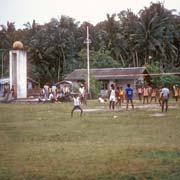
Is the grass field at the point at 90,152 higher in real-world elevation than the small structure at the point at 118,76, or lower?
lower

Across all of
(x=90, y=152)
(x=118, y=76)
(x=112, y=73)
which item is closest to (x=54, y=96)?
(x=118, y=76)

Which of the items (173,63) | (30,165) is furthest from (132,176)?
(173,63)

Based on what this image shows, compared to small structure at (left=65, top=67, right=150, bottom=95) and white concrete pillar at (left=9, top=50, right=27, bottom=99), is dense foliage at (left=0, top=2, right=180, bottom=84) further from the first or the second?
white concrete pillar at (left=9, top=50, right=27, bottom=99)

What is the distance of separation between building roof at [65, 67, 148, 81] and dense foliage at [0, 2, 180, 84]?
3.32 metres

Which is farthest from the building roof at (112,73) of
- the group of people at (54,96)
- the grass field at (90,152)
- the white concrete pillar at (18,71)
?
the grass field at (90,152)

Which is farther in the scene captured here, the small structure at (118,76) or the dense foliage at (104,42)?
the dense foliage at (104,42)

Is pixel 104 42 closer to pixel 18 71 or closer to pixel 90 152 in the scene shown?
pixel 18 71

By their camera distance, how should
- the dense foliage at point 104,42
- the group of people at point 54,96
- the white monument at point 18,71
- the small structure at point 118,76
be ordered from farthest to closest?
the dense foliage at point 104,42
the small structure at point 118,76
the white monument at point 18,71
the group of people at point 54,96

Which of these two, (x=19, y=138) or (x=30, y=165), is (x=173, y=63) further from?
(x=30, y=165)

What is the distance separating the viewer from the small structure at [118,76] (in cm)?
5657

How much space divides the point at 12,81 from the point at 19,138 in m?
29.5

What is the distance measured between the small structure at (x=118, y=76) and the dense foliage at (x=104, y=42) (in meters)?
3.23

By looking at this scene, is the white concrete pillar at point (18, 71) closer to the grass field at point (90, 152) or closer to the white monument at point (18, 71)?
the white monument at point (18, 71)

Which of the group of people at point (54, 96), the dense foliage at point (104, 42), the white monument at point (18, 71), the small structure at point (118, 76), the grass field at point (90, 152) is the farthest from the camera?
the dense foliage at point (104, 42)
